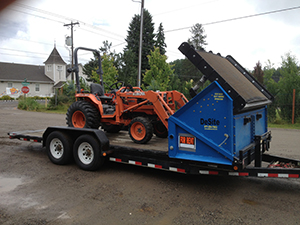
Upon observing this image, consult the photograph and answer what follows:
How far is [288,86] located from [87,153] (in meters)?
14.5

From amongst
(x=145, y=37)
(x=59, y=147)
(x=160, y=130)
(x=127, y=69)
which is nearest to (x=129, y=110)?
(x=160, y=130)

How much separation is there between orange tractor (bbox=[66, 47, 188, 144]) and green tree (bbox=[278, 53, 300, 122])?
1166cm

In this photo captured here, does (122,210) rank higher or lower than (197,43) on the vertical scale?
lower

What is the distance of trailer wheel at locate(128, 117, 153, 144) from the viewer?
643 cm

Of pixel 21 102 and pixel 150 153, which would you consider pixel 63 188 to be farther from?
pixel 21 102

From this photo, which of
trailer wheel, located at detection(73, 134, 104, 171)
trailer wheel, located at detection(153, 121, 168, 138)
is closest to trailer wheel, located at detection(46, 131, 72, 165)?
trailer wheel, located at detection(73, 134, 104, 171)

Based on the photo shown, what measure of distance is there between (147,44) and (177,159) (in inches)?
1608

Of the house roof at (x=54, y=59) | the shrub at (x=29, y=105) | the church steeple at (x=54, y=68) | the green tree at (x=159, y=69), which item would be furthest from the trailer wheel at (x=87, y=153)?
the house roof at (x=54, y=59)

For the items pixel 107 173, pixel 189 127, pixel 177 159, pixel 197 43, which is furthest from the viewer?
pixel 197 43

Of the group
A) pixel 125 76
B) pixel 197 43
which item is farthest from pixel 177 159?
pixel 197 43

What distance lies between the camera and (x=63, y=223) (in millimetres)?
3916

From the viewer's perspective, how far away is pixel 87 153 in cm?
646

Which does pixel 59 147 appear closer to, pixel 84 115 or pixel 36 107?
pixel 84 115

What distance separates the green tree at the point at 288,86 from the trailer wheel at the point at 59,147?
14169 mm
